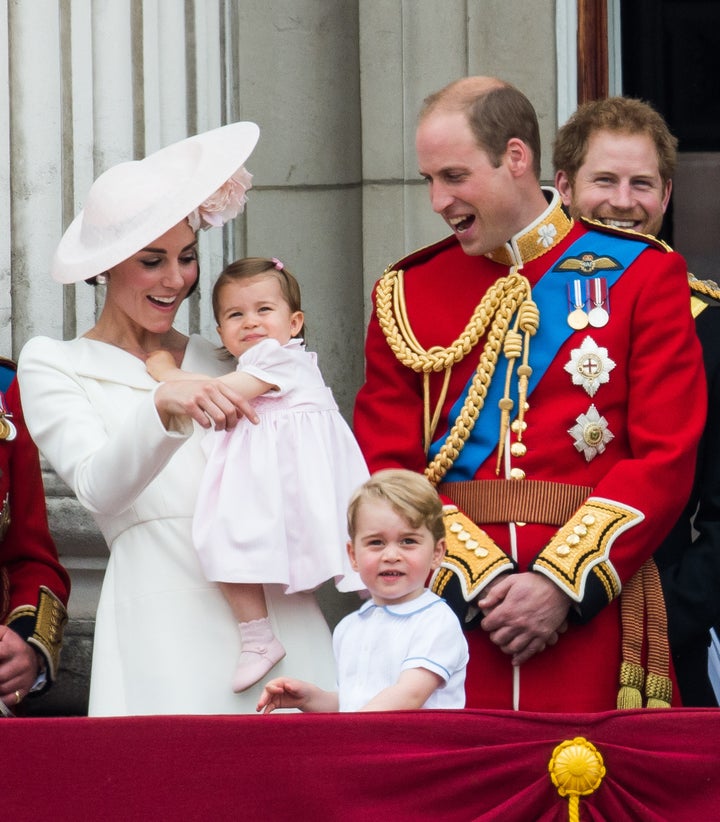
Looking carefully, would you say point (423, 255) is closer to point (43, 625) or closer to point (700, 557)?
point (700, 557)

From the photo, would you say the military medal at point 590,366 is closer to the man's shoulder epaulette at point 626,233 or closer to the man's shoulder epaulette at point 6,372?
the man's shoulder epaulette at point 626,233

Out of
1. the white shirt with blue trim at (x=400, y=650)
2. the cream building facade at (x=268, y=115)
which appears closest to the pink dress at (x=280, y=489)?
the white shirt with blue trim at (x=400, y=650)

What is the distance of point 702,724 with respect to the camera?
2.98m

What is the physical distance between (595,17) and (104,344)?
1.99 meters

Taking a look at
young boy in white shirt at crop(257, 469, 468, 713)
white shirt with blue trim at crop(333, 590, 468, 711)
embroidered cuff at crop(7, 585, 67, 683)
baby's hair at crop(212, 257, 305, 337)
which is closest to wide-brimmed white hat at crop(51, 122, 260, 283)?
baby's hair at crop(212, 257, 305, 337)

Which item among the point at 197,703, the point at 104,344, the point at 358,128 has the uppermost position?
the point at 358,128

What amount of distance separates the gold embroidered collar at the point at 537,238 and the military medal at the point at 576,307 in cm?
10

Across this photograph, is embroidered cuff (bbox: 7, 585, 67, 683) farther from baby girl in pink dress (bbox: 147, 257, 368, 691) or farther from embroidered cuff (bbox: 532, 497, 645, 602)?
embroidered cuff (bbox: 532, 497, 645, 602)

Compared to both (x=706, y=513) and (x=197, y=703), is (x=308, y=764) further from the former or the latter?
(x=706, y=513)

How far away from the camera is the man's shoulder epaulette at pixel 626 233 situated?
381 centimetres

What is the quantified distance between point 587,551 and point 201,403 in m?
0.72

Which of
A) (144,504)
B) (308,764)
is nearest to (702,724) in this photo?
(308,764)

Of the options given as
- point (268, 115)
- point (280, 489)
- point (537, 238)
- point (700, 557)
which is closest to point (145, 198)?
point (280, 489)

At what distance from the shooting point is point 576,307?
377 centimetres
